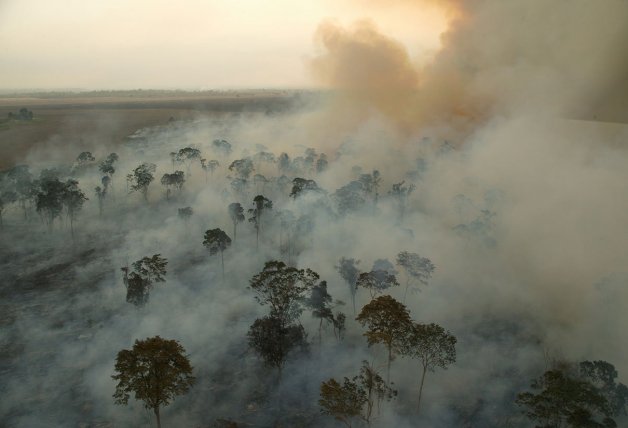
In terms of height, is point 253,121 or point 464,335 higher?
point 253,121

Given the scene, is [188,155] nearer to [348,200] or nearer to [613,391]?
[348,200]

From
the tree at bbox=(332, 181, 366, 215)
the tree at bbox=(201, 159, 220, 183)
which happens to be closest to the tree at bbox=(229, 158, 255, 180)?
the tree at bbox=(201, 159, 220, 183)

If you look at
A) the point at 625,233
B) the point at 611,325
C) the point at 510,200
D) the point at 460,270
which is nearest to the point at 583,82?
the point at 510,200

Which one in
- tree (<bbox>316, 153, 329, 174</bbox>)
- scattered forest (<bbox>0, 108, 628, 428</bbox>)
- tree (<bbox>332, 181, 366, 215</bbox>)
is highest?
tree (<bbox>316, 153, 329, 174</bbox>)

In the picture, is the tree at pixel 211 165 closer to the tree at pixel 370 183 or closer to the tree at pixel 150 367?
the tree at pixel 370 183

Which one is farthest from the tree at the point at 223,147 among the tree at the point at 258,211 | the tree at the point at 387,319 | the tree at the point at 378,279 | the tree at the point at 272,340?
the tree at the point at 387,319

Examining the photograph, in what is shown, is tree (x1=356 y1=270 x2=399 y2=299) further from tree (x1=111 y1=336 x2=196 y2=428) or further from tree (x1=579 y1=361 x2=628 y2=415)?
tree (x1=111 y1=336 x2=196 y2=428)

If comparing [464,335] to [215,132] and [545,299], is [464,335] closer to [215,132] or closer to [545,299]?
[545,299]

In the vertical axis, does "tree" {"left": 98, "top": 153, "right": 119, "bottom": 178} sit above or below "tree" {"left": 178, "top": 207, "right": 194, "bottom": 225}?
above
